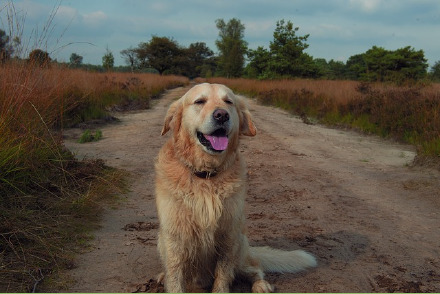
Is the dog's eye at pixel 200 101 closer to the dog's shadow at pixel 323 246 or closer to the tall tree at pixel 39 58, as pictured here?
the dog's shadow at pixel 323 246

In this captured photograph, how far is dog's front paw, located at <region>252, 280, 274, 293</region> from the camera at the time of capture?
302 centimetres

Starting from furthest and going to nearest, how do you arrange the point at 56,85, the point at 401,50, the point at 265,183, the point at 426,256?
the point at 401,50, the point at 265,183, the point at 56,85, the point at 426,256

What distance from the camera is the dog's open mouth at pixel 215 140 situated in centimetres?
312

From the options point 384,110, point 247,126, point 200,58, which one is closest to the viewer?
point 247,126

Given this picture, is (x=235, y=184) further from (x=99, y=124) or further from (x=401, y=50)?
(x=401, y=50)

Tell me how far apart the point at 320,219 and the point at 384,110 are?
327 inches

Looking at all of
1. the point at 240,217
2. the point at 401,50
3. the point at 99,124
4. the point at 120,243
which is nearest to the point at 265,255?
the point at 240,217

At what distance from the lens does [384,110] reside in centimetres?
1202

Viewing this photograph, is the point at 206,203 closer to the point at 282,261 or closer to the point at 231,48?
the point at 282,261

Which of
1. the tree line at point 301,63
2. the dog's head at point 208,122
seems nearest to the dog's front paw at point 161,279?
the dog's head at point 208,122

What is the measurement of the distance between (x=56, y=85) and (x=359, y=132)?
967 cm

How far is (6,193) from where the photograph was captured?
155 inches

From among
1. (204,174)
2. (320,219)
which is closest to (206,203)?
(204,174)

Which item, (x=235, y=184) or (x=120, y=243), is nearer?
(x=235, y=184)
